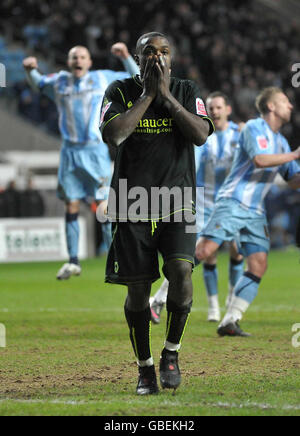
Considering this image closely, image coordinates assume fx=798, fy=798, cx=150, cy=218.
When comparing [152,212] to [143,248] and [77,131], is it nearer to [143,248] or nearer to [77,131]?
[143,248]

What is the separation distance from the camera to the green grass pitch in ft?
14.5

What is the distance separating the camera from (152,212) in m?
4.80

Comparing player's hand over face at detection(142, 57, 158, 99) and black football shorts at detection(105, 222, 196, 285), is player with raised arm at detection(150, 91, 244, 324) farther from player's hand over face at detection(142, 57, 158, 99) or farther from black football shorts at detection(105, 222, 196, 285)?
player's hand over face at detection(142, 57, 158, 99)

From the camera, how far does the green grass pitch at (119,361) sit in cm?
442

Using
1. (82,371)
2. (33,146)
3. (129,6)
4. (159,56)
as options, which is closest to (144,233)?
(159,56)

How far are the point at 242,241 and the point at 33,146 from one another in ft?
51.6

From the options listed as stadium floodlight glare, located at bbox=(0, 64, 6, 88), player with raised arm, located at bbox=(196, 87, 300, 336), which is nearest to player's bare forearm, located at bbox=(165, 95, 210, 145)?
player with raised arm, located at bbox=(196, 87, 300, 336)

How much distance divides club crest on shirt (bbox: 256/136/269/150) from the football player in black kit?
2.24 m

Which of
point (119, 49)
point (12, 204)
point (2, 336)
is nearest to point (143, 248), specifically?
point (2, 336)

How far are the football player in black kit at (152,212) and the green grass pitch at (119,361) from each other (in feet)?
1.25

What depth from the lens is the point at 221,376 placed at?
541 centimetres

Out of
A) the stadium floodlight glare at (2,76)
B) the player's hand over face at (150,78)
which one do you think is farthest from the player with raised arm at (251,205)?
the stadium floodlight glare at (2,76)

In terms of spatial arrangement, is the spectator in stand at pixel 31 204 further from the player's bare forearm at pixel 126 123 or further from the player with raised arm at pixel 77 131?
the player's bare forearm at pixel 126 123

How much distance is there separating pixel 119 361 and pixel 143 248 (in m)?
1.67
